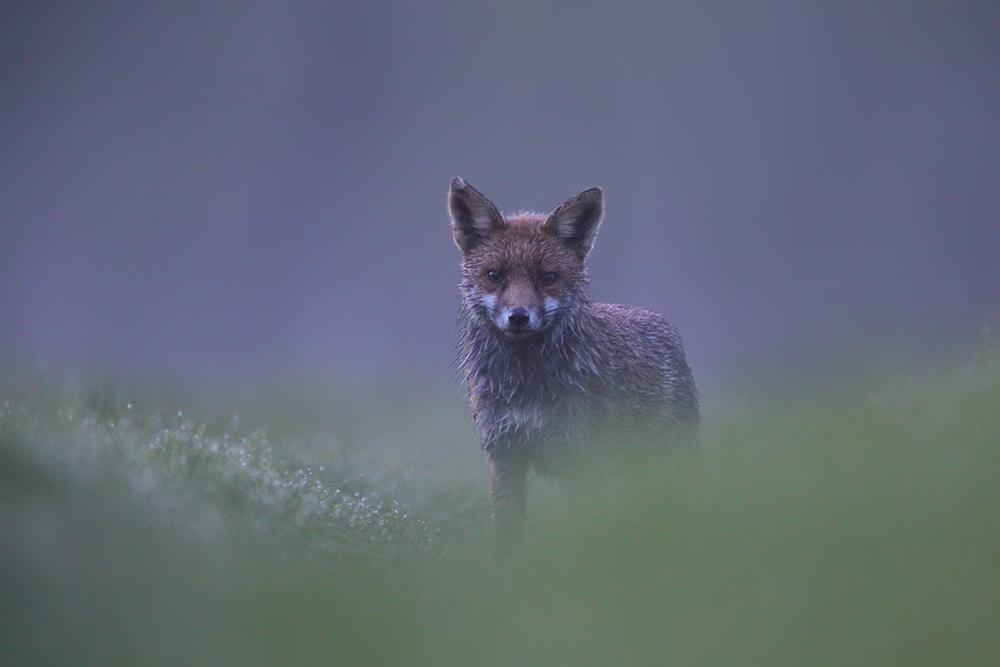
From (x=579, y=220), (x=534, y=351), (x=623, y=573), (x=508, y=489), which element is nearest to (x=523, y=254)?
(x=579, y=220)

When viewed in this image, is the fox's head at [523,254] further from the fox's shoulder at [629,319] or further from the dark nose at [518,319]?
the fox's shoulder at [629,319]

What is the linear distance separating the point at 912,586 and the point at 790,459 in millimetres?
1210

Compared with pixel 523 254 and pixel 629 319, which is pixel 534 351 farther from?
pixel 629 319

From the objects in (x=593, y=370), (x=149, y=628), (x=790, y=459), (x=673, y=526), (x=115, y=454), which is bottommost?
(x=149, y=628)

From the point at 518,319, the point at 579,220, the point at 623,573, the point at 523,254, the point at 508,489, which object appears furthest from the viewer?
the point at 579,220

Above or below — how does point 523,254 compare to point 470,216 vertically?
below

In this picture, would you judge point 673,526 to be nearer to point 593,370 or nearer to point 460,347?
point 593,370

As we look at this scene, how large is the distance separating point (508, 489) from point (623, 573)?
3313mm

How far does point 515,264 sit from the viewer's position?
618cm

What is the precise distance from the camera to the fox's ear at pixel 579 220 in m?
6.39

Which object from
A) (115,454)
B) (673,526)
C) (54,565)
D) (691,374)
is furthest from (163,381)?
(673,526)

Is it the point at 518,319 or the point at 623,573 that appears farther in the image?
the point at 518,319

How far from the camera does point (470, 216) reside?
21.4 ft

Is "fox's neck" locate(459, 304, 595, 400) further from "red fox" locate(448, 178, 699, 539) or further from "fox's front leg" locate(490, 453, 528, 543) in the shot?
"fox's front leg" locate(490, 453, 528, 543)
